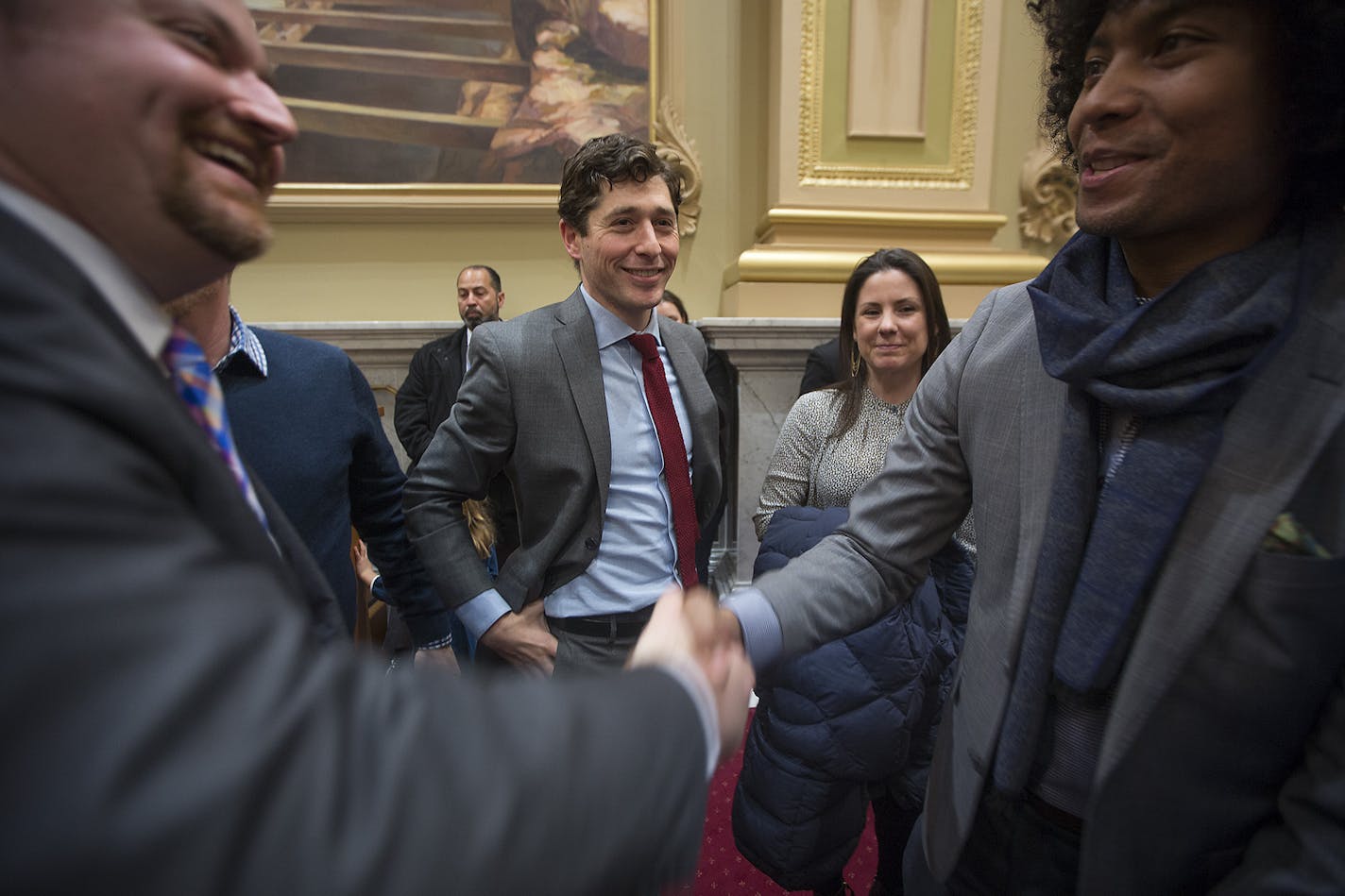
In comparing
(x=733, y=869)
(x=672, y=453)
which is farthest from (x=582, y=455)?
(x=733, y=869)

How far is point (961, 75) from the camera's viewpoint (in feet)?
11.8

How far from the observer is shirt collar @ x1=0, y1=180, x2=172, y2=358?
1.38 ft

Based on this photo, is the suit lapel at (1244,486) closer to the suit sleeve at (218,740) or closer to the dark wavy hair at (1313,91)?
the dark wavy hair at (1313,91)

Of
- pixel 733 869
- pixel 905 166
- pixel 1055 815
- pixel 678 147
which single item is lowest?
pixel 733 869

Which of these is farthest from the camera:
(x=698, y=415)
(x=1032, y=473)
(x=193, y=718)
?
(x=698, y=415)

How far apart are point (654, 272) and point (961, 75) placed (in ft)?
9.69

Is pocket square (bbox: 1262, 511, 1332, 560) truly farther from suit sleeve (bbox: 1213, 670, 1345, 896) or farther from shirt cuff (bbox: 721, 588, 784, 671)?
shirt cuff (bbox: 721, 588, 784, 671)

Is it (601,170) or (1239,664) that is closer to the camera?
(1239,664)

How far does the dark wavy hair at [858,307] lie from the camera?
214 centimetres

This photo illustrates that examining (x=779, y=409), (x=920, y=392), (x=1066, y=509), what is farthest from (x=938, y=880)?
(x=779, y=409)

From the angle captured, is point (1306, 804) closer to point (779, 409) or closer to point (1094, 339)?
point (1094, 339)

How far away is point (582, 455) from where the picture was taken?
5.08 ft

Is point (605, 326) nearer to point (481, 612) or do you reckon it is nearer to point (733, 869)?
point (481, 612)

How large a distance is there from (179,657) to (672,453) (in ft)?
4.45
